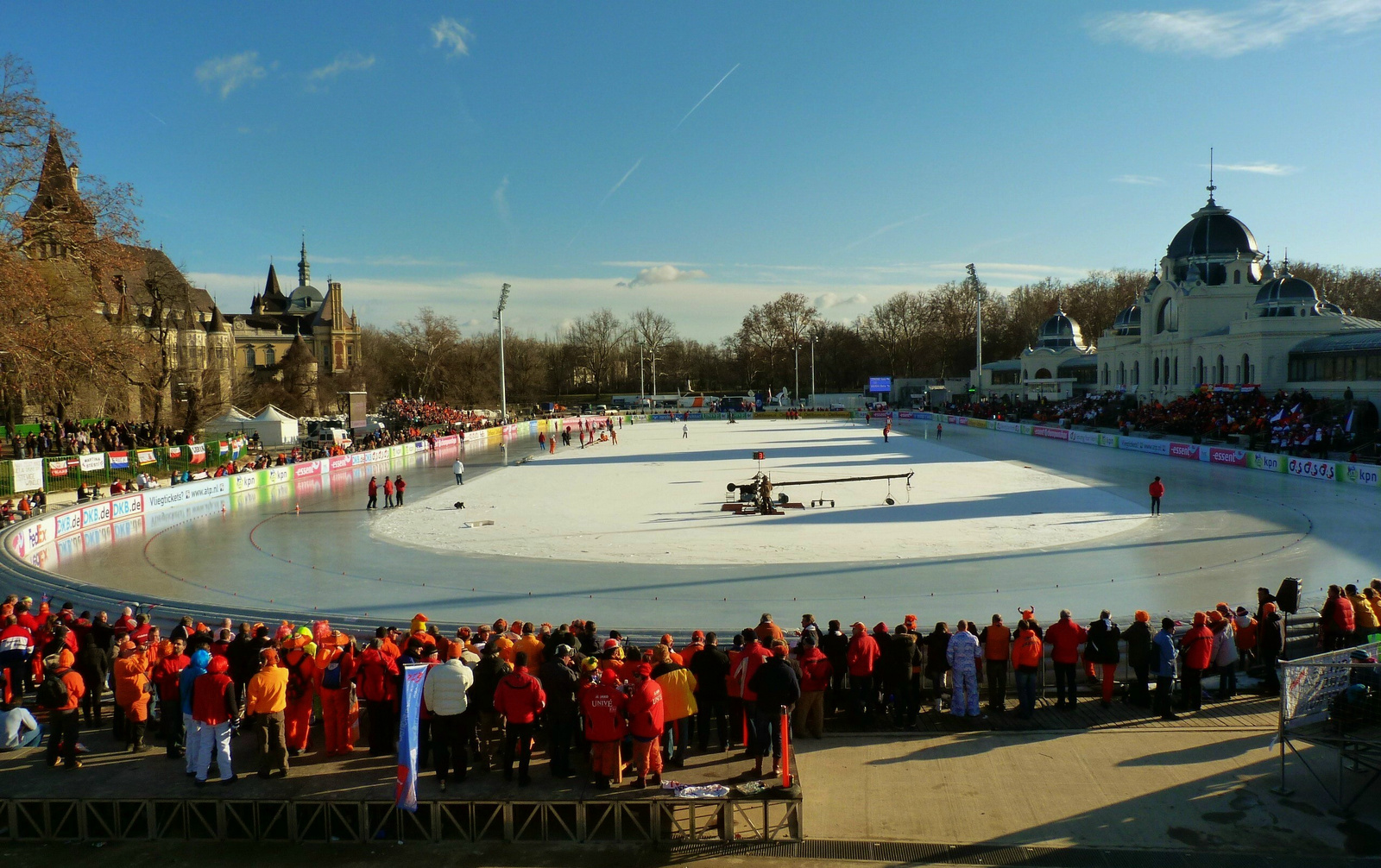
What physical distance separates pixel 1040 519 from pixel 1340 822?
16.1 meters

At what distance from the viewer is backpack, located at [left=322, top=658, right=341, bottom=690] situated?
308 inches

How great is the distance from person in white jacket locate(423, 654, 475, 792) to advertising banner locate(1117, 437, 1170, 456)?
42.5 meters

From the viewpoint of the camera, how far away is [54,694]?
746 cm

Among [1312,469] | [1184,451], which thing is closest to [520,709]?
[1312,469]

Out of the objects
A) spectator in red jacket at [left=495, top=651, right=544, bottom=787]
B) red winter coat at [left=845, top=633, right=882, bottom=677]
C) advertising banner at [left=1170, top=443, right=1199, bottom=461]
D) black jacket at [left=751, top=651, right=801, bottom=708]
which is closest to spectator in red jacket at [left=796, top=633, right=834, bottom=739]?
red winter coat at [left=845, top=633, right=882, bottom=677]

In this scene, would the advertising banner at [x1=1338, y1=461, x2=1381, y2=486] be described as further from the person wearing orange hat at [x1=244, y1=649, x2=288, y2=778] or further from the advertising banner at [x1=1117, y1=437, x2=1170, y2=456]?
the person wearing orange hat at [x1=244, y1=649, x2=288, y2=778]

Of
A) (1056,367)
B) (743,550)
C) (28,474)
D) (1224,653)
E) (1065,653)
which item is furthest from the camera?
(1056,367)

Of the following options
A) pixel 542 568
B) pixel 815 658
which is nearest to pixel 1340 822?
pixel 815 658

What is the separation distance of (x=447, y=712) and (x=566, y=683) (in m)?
1.01

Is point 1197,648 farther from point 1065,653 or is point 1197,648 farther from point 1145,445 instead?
point 1145,445

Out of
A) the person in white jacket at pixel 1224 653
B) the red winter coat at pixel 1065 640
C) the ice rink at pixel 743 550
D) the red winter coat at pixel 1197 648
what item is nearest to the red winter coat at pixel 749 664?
the red winter coat at pixel 1065 640

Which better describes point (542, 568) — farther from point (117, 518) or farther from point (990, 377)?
point (990, 377)

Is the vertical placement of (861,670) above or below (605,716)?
below

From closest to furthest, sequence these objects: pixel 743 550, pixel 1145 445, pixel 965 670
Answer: pixel 965 670 < pixel 743 550 < pixel 1145 445
